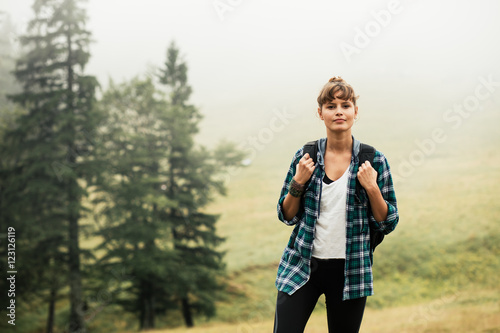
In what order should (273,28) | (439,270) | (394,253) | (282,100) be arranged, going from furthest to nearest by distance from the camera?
(273,28) → (282,100) → (394,253) → (439,270)

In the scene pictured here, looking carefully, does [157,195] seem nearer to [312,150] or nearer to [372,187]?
[312,150]

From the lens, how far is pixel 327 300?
8.28 feet

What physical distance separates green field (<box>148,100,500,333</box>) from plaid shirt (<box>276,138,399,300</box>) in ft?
32.1

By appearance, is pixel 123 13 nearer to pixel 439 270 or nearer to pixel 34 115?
pixel 34 115

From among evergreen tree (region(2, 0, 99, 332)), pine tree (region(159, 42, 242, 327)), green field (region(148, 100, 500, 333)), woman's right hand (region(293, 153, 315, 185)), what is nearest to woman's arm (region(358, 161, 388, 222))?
woman's right hand (region(293, 153, 315, 185))

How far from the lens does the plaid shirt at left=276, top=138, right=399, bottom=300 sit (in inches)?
95.0

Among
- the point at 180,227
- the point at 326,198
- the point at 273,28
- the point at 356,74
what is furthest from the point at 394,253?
the point at 273,28

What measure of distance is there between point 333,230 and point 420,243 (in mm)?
25133

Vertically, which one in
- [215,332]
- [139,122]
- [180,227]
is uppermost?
[139,122]

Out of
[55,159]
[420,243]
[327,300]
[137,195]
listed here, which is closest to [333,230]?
[327,300]

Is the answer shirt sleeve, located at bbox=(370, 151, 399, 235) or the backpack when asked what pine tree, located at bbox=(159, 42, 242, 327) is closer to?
the backpack

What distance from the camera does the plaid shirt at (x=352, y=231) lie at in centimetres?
241

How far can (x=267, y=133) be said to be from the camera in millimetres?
50906

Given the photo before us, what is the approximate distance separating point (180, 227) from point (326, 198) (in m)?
18.0
